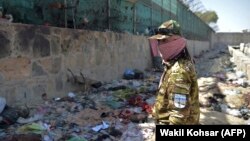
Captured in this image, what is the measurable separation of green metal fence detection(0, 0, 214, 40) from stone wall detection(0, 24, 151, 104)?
41 cm

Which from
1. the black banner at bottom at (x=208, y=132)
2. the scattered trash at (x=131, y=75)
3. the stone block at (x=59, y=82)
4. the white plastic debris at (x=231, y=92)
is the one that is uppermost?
the black banner at bottom at (x=208, y=132)

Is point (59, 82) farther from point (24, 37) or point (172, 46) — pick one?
point (172, 46)

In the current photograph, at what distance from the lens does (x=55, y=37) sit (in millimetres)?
6578

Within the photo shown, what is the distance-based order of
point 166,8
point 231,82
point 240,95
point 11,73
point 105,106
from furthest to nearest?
point 166,8 < point 231,82 < point 240,95 < point 105,106 < point 11,73

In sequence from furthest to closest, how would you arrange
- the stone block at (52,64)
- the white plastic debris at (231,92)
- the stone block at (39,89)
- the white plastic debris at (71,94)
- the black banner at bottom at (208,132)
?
the white plastic debris at (231,92), the white plastic debris at (71,94), the stone block at (52,64), the stone block at (39,89), the black banner at bottom at (208,132)

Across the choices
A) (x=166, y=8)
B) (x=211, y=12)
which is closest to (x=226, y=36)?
(x=211, y=12)

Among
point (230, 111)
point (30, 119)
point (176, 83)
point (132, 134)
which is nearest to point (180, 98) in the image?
point (176, 83)

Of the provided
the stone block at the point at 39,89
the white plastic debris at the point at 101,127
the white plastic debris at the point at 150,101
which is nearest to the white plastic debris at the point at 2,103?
the stone block at the point at 39,89

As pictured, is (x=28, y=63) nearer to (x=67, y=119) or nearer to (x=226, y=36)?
(x=67, y=119)

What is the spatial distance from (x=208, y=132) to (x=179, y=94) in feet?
1.40

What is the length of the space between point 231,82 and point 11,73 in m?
7.29

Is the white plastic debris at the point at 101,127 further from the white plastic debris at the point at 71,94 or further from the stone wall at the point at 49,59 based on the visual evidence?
the white plastic debris at the point at 71,94

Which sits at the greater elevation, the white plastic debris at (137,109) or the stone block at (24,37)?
the stone block at (24,37)

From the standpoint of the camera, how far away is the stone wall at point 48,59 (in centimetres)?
541
